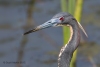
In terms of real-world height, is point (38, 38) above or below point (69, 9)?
below

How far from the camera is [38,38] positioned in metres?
5.72

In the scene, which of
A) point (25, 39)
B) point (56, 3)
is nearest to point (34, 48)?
point (25, 39)

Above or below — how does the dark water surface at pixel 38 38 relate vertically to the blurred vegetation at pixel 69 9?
below

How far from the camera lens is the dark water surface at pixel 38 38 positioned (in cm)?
524

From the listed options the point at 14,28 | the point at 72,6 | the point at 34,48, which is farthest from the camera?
the point at 14,28

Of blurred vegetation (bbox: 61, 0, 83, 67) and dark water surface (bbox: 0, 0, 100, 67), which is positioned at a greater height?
blurred vegetation (bbox: 61, 0, 83, 67)

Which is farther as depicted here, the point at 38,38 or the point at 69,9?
the point at 38,38

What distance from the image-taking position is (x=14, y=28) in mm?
5992

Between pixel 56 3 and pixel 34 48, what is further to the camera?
pixel 56 3

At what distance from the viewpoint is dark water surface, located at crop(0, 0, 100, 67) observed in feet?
17.2

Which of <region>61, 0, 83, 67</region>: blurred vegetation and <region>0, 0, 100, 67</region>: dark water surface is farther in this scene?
<region>0, 0, 100, 67</region>: dark water surface

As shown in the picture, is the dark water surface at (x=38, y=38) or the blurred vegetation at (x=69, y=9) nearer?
the blurred vegetation at (x=69, y=9)

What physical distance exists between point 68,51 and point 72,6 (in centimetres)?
74

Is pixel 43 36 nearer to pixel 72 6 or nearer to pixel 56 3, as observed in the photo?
pixel 56 3
